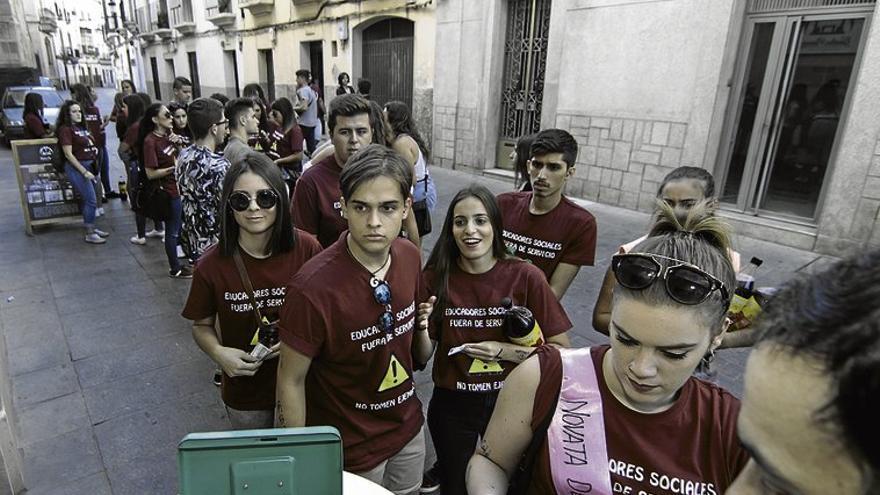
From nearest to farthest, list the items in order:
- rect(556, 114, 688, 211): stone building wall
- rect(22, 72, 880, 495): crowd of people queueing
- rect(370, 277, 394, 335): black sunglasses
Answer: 1. rect(22, 72, 880, 495): crowd of people queueing
2. rect(370, 277, 394, 335): black sunglasses
3. rect(556, 114, 688, 211): stone building wall

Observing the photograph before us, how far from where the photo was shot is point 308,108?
9672mm

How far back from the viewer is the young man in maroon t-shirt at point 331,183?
2.79 metres

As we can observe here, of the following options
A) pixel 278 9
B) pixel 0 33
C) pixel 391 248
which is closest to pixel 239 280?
pixel 391 248

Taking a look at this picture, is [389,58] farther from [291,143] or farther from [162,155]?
[162,155]

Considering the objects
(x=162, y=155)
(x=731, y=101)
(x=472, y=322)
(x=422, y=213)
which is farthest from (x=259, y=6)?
(x=472, y=322)

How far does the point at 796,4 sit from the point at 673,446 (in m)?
6.77

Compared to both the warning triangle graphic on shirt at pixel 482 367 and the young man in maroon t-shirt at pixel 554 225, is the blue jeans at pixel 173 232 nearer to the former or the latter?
the young man in maroon t-shirt at pixel 554 225

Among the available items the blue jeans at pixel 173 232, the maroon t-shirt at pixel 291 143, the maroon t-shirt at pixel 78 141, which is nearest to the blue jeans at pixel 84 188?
the maroon t-shirt at pixel 78 141

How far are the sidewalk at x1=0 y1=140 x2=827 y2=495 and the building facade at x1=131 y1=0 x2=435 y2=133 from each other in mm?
6687

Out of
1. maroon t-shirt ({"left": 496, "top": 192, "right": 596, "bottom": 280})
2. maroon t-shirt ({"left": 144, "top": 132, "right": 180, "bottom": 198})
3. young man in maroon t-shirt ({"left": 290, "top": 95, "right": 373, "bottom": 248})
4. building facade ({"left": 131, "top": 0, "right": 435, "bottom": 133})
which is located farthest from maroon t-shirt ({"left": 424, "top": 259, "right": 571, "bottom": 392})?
building facade ({"left": 131, "top": 0, "right": 435, "bottom": 133})

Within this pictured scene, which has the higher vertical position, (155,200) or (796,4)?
(796,4)

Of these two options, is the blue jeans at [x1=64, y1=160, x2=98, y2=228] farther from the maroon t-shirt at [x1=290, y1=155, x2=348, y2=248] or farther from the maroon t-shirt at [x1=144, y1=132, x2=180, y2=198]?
the maroon t-shirt at [x1=290, y1=155, x2=348, y2=248]

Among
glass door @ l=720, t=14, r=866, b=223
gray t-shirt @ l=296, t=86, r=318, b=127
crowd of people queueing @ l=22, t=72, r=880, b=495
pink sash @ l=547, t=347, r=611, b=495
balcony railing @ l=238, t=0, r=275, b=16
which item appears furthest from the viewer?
balcony railing @ l=238, t=0, r=275, b=16

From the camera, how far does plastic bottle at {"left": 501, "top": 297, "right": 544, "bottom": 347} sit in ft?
6.42
